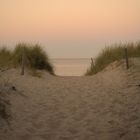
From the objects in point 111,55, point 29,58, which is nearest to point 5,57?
point 29,58

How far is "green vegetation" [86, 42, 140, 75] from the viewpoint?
1766 cm

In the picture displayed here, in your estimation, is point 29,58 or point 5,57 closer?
point 29,58

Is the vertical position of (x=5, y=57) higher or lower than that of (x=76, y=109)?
higher

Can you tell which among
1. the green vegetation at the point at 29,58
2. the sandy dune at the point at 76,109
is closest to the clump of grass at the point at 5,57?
the green vegetation at the point at 29,58

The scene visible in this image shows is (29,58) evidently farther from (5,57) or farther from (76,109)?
(76,109)

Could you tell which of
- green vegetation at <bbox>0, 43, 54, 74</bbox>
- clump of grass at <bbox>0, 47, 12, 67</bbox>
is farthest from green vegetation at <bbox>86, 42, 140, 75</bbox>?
clump of grass at <bbox>0, 47, 12, 67</bbox>

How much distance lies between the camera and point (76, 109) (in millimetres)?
9422

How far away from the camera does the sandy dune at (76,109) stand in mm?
7426

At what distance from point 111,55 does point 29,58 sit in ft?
13.3

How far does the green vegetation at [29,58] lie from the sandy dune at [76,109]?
2.80 meters

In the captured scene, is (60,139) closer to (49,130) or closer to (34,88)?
(49,130)

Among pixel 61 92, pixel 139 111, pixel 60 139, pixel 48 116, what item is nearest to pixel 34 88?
pixel 61 92

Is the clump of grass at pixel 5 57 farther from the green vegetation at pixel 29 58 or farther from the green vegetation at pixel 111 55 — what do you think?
the green vegetation at pixel 111 55

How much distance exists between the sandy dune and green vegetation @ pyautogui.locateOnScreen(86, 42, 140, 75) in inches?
138
